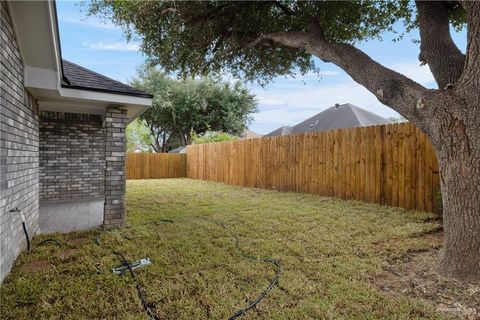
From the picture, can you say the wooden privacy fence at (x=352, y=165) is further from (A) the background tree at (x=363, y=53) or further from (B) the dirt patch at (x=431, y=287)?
(B) the dirt patch at (x=431, y=287)

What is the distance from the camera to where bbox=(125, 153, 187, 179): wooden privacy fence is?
1534 centimetres

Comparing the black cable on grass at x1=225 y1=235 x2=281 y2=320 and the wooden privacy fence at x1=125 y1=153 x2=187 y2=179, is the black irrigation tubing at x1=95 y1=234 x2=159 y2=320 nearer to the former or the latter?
the black cable on grass at x1=225 y1=235 x2=281 y2=320

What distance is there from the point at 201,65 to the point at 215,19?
1108 millimetres

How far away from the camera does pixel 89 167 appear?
7.82 meters

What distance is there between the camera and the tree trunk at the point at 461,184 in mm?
2709

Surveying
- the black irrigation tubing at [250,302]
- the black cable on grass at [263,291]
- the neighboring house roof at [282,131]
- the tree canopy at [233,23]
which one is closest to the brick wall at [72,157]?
the tree canopy at [233,23]

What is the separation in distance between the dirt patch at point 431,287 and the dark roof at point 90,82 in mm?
4064

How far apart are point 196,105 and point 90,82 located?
17027 millimetres

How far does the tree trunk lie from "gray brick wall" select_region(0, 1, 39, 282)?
4158mm

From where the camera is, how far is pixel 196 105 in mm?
21328

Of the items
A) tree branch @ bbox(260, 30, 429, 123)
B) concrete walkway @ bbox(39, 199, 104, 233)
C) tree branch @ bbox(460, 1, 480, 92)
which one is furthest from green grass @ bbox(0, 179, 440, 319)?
tree branch @ bbox(460, 1, 480, 92)

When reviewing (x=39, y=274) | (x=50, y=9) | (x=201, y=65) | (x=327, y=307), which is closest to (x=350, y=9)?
(x=201, y=65)

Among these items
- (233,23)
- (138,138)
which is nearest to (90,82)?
(233,23)

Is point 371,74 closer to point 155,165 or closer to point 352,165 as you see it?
point 352,165
